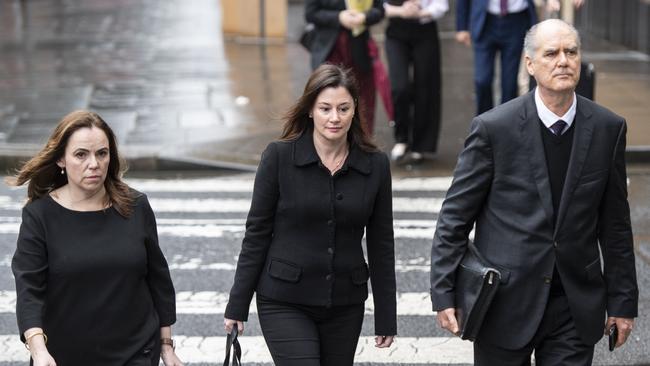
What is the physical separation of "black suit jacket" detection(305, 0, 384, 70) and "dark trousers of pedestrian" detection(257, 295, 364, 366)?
20.1 feet

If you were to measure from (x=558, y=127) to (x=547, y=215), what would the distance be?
34cm

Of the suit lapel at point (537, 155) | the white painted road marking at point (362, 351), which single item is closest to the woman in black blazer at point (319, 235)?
the suit lapel at point (537, 155)

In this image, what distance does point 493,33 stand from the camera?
37.1 feet

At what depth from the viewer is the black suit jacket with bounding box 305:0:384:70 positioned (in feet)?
36.3

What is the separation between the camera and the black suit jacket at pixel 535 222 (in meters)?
4.82

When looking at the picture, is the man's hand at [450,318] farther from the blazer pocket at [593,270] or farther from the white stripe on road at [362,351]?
the white stripe on road at [362,351]

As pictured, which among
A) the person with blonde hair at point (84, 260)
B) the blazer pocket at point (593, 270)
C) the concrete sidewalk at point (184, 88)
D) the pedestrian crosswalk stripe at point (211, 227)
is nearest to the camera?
the person with blonde hair at point (84, 260)

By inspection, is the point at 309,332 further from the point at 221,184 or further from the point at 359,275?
the point at 221,184

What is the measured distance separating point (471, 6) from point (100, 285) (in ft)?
23.8

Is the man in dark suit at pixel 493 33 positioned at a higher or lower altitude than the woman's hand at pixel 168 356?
higher

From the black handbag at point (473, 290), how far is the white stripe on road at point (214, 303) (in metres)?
2.67

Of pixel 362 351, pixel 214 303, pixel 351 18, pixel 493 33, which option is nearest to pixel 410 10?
pixel 351 18

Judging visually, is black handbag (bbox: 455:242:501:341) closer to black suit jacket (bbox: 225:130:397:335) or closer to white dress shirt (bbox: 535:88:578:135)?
black suit jacket (bbox: 225:130:397:335)

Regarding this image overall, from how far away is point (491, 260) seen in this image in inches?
194
